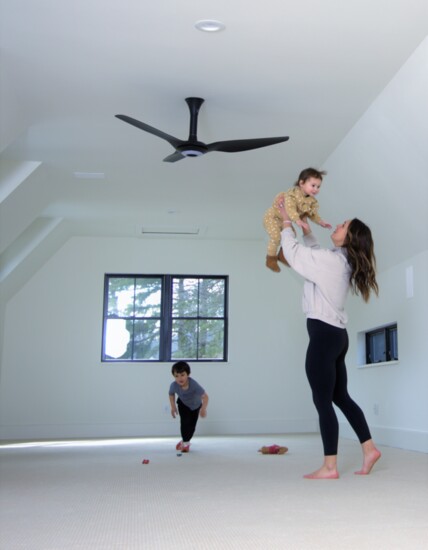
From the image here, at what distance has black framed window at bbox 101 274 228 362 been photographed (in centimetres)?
911

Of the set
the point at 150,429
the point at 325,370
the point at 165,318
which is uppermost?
the point at 165,318

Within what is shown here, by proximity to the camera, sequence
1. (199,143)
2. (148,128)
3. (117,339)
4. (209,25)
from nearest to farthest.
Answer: (209,25)
(148,128)
(199,143)
(117,339)

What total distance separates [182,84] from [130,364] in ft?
16.6

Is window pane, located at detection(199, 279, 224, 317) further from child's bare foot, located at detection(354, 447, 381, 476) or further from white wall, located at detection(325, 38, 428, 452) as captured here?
child's bare foot, located at detection(354, 447, 381, 476)

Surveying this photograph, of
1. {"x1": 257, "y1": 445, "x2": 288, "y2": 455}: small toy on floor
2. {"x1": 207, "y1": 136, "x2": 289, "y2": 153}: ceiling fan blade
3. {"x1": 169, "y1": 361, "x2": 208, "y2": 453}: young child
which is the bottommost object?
{"x1": 257, "y1": 445, "x2": 288, "y2": 455}: small toy on floor

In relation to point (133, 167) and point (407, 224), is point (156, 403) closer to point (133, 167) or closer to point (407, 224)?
point (133, 167)

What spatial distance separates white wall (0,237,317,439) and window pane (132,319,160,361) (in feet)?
0.62

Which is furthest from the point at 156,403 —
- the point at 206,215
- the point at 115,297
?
the point at 206,215

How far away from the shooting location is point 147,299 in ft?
30.3

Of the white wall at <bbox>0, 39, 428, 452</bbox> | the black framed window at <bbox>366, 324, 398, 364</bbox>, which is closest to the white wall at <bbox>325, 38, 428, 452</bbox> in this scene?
the black framed window at <bbox>366, 324, 398, 364</bbox>

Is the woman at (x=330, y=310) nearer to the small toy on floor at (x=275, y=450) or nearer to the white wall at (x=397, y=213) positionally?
the white wall at (x=397, y=213)

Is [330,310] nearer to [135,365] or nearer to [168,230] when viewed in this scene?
[168,230]

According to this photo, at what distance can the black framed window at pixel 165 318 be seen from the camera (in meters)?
9.11

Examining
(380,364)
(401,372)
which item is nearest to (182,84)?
(401,372)
